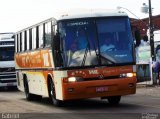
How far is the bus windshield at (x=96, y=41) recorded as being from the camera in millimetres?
17766

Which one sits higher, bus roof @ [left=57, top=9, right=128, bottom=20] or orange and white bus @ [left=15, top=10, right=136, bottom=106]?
bus roof @ [left=57, top=9, right=128, bottom=20]

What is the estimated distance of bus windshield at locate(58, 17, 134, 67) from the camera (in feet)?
58.3

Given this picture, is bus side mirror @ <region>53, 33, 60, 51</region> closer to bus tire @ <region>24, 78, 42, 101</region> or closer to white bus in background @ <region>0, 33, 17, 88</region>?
bus tire @ <region>24, 78, 42, 101</region>

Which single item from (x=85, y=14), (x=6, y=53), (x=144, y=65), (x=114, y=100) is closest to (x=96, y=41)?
(x=85, y=14)

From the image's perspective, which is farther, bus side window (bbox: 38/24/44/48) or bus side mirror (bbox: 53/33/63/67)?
bus side window (bbox: 38/24/44/48)

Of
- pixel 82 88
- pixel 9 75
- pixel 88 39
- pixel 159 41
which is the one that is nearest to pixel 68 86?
pixel 82 88

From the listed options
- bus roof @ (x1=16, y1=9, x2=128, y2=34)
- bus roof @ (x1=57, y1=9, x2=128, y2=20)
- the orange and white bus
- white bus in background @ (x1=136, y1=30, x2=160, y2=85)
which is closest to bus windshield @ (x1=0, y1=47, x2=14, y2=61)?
white bus in background @ (x1=136, y1=30, x2=160, y2=85)

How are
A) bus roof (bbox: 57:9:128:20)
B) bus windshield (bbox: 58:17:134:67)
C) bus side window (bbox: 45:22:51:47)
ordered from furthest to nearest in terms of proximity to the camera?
bus side window (bbox: 45:22:51:47) < bus roof (bbox: 57:9:128:20) < bus windshield (bbox: 58:17:134:67)

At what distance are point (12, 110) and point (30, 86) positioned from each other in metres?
5.39

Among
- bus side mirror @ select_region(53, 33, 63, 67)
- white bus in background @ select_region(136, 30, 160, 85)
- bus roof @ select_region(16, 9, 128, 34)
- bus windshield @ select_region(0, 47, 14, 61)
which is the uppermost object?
bus roof @ select_region(16, 9, 128, 34)

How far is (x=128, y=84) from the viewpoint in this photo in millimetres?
17859

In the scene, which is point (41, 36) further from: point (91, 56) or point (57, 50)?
point (91, 56)

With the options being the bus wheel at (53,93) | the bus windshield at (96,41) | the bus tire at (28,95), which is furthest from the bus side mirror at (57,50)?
the bus tire at (28,95)

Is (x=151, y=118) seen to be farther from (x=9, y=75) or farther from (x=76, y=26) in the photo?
(x=9, y=75)
